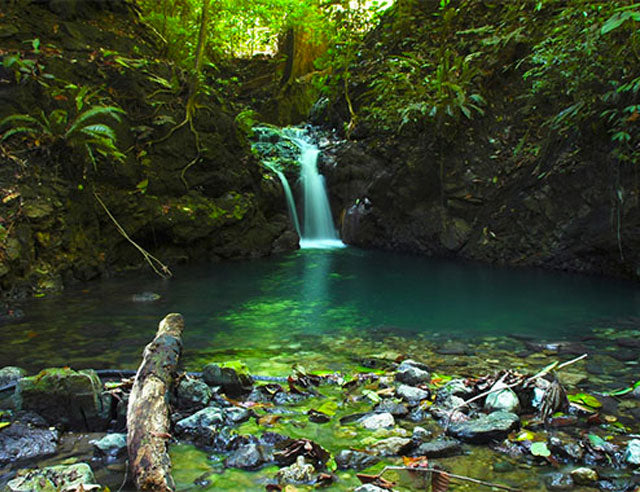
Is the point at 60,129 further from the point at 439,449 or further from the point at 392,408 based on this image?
the point at 439,449

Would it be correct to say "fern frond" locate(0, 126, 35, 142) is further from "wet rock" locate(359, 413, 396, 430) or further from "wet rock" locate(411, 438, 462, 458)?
"wet rock" locate(411, 438, 462, 458)

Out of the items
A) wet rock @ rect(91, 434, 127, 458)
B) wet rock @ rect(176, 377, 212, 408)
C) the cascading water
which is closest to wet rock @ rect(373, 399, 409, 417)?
wet rock @ rect(176, 377, 212, 408)

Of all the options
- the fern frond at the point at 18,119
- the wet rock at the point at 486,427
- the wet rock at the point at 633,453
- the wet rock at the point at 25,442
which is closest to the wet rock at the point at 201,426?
the wet rock at the point at 25,442

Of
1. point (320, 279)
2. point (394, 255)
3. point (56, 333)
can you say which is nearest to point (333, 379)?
point (56, 333)

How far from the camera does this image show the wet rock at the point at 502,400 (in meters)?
2.64

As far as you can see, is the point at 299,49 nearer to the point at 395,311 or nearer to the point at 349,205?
the point at 349,205

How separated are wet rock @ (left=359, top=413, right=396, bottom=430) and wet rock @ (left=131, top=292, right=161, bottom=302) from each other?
4.63 metres

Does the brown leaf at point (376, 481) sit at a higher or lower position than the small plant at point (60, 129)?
lower

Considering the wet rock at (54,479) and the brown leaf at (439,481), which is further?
the brown leaf at (439,481)

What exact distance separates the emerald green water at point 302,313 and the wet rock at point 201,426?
109 cm

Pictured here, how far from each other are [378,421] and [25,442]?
6.75 ft

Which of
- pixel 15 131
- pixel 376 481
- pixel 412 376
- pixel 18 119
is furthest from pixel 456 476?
pixel 18 119

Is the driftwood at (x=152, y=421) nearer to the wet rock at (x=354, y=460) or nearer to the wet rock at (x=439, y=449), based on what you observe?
the wet rock at (x=354, y=460)

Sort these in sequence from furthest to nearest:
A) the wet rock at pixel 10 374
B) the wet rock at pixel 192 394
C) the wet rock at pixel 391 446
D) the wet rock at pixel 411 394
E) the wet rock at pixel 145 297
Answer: the wet rock at pixel 145 297
the wet rock at pixel 10 374
the wet rock at pixel 411 394
the wet rock at pixel 192 394
the wet rock at pixel 391 446
